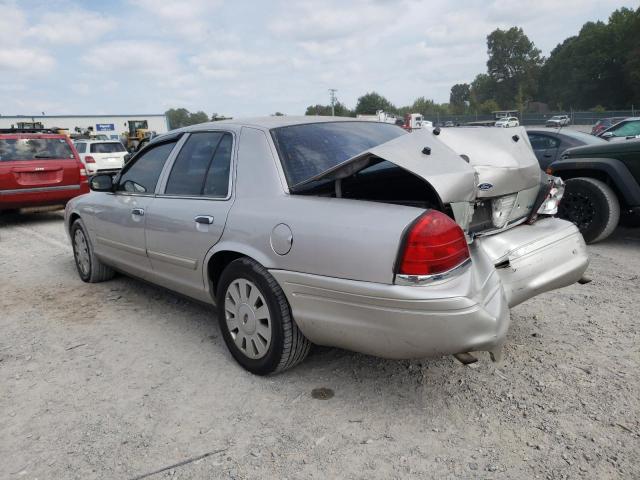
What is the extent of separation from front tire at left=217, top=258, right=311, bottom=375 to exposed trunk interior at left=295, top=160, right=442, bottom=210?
56 cm

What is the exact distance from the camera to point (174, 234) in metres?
3.42

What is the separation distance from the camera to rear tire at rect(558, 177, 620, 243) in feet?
17.9

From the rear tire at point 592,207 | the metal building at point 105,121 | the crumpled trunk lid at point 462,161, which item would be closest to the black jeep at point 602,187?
the rear tire at point 592,207

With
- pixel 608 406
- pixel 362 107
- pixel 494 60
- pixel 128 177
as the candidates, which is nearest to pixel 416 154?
pixel 608 406

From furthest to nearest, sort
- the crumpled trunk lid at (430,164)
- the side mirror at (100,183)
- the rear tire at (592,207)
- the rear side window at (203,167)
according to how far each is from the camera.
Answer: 1. the rear tire at (592,207)
2. the side mirror at (100,183)
3. the rear side window at (203,167)
4. the crumpled trunk lid at (430,164)

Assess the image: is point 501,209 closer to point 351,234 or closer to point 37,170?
point 351,234

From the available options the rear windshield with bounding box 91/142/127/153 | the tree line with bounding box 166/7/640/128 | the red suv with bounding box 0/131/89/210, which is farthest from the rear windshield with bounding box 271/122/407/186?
the tree line with bounding box 166/7/640/128

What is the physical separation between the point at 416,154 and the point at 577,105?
84119mm

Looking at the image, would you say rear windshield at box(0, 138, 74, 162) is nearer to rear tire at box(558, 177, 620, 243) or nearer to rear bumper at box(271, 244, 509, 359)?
rear bumper at box(271, 244, 509, 359)

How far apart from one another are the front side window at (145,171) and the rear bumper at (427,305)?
172cm

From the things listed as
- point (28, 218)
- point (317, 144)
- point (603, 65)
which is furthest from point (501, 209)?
point (603, 65)

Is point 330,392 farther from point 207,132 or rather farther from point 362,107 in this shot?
point 362,107

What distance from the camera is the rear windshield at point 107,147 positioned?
1673 cm

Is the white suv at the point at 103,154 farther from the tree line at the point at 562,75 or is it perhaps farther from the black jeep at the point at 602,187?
the tree line at the point at 562,75
